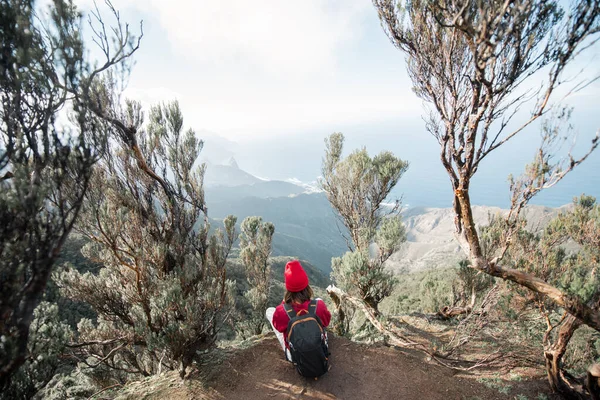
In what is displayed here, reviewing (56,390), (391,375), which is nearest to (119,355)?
(56,390)

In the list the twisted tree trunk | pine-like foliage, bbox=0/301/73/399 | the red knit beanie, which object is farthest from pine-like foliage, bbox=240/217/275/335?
the twisted tree trunk

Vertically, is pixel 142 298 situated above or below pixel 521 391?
above

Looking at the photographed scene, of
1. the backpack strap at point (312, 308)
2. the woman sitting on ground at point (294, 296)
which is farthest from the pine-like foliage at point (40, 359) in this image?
the backpack strap at point (312, 308)

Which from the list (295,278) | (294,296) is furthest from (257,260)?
(295,278)

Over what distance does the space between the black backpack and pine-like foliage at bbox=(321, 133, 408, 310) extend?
4020mm

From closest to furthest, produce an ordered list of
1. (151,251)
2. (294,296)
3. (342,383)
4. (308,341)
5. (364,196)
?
1. (308,341)
2. (294,296)
3. (342,383)
4. (151,251)
5. (364,196)

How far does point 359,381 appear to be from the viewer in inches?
180

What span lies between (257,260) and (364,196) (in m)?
5.40

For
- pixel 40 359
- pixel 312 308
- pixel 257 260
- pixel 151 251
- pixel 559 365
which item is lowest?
pixel 257 260

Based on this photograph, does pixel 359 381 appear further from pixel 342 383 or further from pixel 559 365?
pixel 559 365

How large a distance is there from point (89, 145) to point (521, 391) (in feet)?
23.0

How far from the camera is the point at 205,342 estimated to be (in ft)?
18.3

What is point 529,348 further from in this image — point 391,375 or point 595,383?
point 391,375

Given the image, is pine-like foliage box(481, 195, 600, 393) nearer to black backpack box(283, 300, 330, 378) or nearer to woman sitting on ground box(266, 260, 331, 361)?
black backpack box(283, 300, 330, 378)
